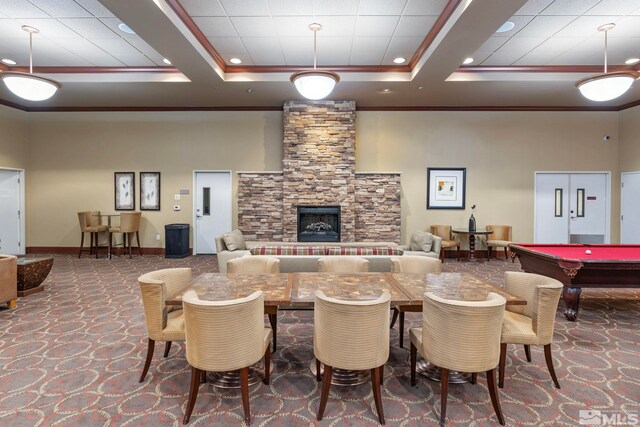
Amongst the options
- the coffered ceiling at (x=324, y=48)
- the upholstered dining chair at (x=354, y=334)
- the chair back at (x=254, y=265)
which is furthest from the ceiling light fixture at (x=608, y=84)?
the chair back at (x=254, y=265)

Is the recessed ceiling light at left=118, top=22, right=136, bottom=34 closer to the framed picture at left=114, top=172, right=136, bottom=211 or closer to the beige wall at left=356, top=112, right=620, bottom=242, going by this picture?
the framed picture at left=114, top=172, right=136, bottom=211

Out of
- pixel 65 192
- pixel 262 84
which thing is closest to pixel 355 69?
pixel 262 84

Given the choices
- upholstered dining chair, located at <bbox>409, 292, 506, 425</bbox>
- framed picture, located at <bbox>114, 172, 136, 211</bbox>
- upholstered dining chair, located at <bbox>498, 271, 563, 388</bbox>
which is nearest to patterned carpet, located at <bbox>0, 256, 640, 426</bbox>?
upholstered dining chair, located at <bbox>498, 271, 563, 388</bbox>

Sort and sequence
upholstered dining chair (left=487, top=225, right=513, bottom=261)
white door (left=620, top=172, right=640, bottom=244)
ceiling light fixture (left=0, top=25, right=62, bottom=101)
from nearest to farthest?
ceiling light fixture (left=0, top=25, right=62, bottom=101), white door (left=620, top=172, right=640, bottom=244), upholstered dining chair (left=487, top=225, right=513, bottom=261)

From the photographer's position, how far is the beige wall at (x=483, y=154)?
7.89 metres

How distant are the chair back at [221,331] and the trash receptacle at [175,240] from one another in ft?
20.2

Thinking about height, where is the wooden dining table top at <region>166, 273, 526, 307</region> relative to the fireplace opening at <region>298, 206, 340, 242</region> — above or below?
below

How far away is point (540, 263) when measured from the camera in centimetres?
402

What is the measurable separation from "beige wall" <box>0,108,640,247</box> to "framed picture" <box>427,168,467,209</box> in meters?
0.14

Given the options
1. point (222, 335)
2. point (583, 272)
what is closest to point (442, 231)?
point (583, 272)

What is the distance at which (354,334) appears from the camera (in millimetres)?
2004

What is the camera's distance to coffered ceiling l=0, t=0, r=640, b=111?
159 inches

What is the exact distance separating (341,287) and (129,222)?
6.59 meters

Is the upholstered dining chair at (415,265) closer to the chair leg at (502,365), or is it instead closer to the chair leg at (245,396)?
the chair leg at (502,365)
